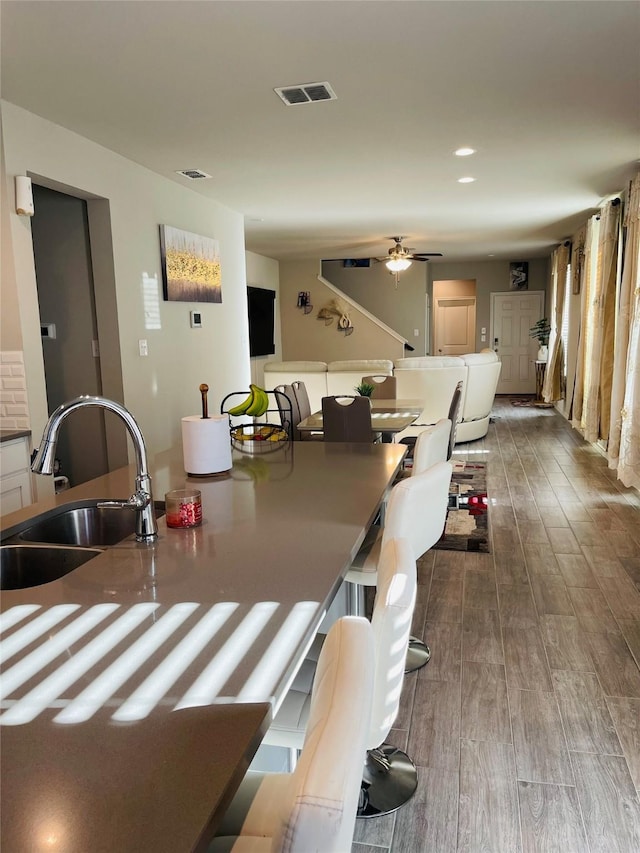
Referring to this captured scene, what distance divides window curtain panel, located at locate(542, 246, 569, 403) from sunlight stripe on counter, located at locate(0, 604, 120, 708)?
29.8 feet

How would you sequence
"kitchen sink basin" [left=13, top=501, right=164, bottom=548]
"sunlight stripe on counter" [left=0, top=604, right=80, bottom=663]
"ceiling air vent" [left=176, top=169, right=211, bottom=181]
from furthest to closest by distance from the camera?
1. "ceiling air vent" [left=176, top=169, right=211, bottom=181]
2. "kitchen sink basin" [left=13, top=501, right=164, bottom=548]
3. "sunlight stripe on counter" [left=0, top=604, right=80, bottom=663]

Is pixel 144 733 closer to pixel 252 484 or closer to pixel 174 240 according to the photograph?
pixel 252 484

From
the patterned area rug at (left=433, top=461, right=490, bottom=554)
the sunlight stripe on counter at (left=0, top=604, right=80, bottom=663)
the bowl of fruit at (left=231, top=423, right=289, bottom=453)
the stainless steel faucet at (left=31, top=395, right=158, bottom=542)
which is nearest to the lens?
the sunlight stripe on counter at (left=0, top=604, right=80, bottom=663)

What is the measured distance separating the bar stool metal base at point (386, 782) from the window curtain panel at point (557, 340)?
8178 mm

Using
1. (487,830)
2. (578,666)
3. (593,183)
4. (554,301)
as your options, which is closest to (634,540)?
(578,666)

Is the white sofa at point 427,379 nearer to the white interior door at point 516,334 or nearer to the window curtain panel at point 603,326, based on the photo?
the window curtain panel at point 603,326

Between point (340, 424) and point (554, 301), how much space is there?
7.41 meters

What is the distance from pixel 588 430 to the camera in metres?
6.63

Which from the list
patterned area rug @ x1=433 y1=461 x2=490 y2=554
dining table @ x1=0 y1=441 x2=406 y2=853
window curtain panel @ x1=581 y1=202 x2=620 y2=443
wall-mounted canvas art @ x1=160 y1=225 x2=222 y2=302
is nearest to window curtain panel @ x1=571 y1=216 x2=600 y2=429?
window curtain panel @ x1=581 y1=202 x2=620 y2=443

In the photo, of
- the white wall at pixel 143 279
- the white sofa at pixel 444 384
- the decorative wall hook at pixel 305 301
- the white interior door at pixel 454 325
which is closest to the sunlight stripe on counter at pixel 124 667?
the white wall at pixel 143 279

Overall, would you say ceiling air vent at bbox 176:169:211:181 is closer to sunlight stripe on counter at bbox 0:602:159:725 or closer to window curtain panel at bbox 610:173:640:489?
window curtain panel at bbox 610:173:640:489

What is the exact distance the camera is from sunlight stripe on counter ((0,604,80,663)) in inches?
40.7

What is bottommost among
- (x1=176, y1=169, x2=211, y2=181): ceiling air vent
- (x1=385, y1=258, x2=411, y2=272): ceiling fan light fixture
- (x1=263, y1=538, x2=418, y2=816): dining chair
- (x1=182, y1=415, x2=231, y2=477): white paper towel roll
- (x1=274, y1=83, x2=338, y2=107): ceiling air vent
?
(x1=263, y1=538, x2=418, y2=816): dining chair

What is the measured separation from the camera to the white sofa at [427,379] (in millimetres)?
6988
